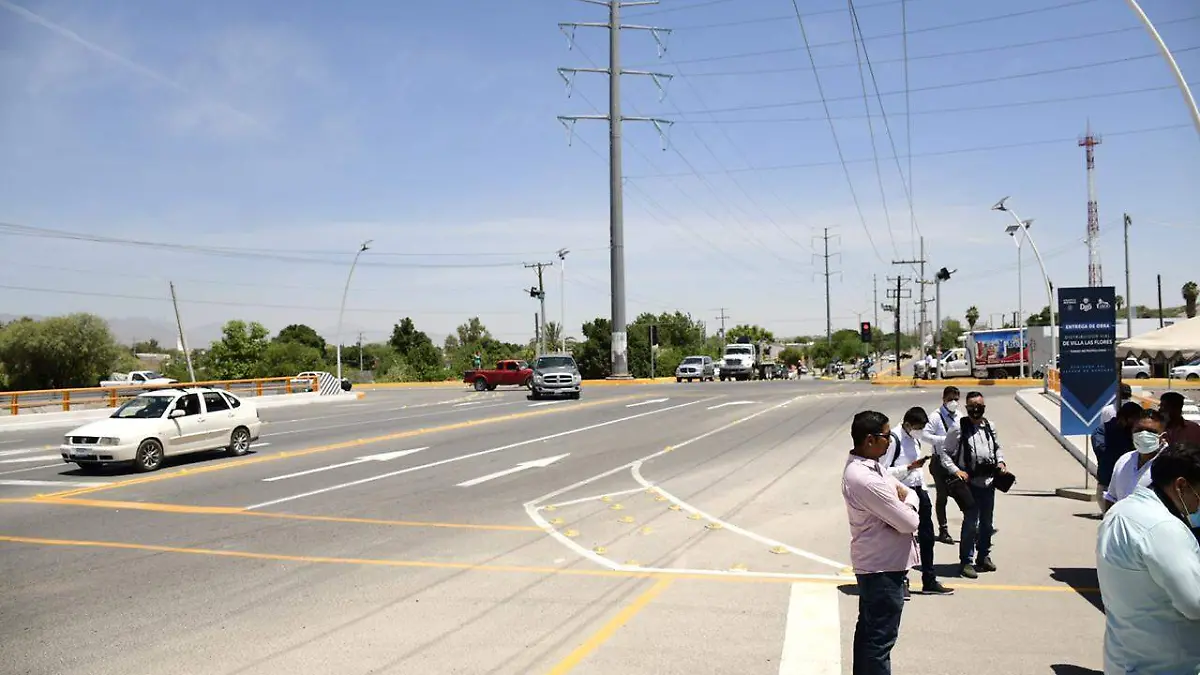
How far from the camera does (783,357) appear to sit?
12325 centimetres

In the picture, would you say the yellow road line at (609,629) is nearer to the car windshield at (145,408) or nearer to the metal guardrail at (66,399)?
the car windshield at (145,408)

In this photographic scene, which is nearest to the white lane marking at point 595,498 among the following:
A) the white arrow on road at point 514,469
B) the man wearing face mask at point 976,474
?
the white arrow on road at point 514,469

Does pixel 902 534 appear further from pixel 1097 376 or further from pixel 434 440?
pixel 434 440

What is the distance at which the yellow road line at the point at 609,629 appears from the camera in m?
6.00

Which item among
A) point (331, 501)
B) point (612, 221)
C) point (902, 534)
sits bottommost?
point (331, 501)

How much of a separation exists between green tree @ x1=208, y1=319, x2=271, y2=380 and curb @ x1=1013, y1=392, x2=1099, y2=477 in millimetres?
83284

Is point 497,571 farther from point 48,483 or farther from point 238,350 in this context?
point 238,350

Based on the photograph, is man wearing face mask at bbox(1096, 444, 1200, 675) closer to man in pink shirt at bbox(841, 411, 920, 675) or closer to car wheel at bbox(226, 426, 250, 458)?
man in pink shirt at bbox(841, 411, 920, 675)

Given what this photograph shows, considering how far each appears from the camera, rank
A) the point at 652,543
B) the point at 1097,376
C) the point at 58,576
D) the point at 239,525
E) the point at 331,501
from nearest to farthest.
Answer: the point at 58,576, the point at 652,543, the point at 239,525, the point at 331,501, the point at 1097,376

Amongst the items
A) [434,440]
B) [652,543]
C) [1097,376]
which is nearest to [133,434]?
[434,440]

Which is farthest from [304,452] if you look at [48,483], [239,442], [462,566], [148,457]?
[462,566]

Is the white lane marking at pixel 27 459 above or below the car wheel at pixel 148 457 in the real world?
below

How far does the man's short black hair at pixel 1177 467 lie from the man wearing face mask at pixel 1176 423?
461 centimetres

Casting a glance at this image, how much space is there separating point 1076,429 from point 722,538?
29.6 feet
